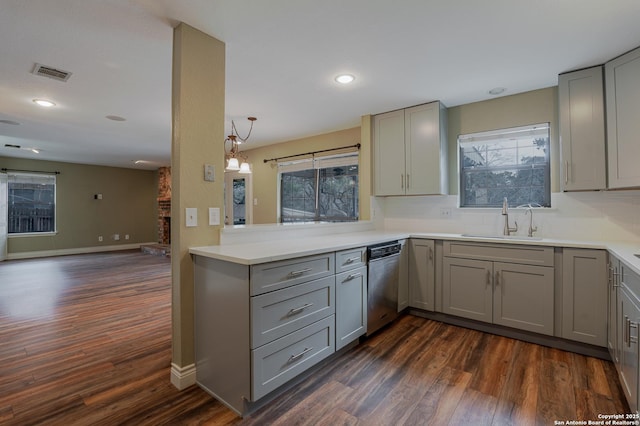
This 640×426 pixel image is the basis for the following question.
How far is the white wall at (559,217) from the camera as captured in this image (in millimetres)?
2697

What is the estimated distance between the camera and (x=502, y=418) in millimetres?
1681

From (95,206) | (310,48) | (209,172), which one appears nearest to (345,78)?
(310,48)

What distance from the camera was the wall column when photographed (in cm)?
197

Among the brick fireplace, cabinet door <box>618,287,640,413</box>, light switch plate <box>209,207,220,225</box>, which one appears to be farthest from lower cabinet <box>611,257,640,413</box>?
the brick fireplace

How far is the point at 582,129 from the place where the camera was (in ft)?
8.73

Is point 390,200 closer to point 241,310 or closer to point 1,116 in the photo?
point 241,310

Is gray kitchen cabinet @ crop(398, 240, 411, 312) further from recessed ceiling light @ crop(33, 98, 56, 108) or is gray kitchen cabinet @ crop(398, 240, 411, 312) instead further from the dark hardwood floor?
recessed ceiling light @ crop(33, 98, 56, 108)

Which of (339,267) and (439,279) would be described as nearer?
(339,267)

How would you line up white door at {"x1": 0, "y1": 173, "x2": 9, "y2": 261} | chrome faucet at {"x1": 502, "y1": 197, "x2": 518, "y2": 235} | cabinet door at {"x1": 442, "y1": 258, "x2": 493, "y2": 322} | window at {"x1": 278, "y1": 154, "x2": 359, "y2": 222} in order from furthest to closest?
white door at {"x1": 0, "y1": 173, "x2": 9, "y2": 261}
window at {"x1": 278, "y1": 154, "x2": 359, "y2": 222}
chrome faucet at {"x1": 502, "y1": 197, "x2": 518, "y2": 235}
cabinet door at {"x1": 442, "y1": 258, "x2": 493, "y2": 322}

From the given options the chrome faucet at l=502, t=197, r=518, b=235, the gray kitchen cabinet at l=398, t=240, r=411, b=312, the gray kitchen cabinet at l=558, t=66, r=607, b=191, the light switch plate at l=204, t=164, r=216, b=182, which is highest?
the gray kitchen cabinet at l=558, t=66, r=607, b=191

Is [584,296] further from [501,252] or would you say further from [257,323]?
[257,323]

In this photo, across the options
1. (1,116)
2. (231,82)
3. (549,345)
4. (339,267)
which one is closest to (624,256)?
(549,345)

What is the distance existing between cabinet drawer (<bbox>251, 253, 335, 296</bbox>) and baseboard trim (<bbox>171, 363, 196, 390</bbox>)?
870 mm

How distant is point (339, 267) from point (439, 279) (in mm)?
1404
